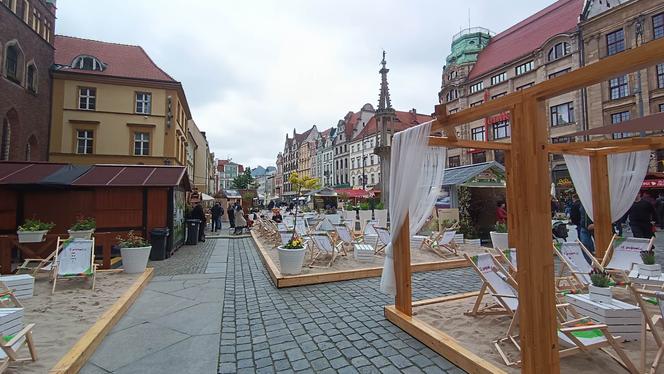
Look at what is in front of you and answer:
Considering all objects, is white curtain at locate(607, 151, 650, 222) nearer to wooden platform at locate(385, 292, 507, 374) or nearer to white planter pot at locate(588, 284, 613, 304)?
white planter pot at locate(588, 284, 613, 304)

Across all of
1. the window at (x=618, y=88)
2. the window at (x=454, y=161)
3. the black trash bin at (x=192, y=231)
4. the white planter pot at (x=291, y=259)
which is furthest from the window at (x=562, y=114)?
the black trash bin at (x=192, y=231)

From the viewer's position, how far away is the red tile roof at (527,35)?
29281mm

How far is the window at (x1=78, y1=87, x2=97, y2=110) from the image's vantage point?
21.7 meters

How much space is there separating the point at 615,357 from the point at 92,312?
6306 mm

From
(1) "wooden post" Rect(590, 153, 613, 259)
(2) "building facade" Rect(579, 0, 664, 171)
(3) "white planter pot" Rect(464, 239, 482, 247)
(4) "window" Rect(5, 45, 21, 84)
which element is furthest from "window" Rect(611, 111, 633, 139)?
(4) "window" Rect(5, 45, 21, 84)

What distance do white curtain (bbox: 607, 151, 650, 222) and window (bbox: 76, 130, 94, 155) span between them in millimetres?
27107

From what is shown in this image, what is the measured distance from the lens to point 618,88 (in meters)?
22.8

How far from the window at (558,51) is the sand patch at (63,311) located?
34.2m

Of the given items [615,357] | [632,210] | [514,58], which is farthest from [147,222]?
[514,58]

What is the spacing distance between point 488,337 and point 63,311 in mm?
5700

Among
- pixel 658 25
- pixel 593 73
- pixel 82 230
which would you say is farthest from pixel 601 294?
pixel 658 25

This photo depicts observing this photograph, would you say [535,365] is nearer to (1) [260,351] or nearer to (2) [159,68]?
(1) [260,351]

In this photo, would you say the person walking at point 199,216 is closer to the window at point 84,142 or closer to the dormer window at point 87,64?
the window at point 84,142

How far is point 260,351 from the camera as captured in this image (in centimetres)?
357
